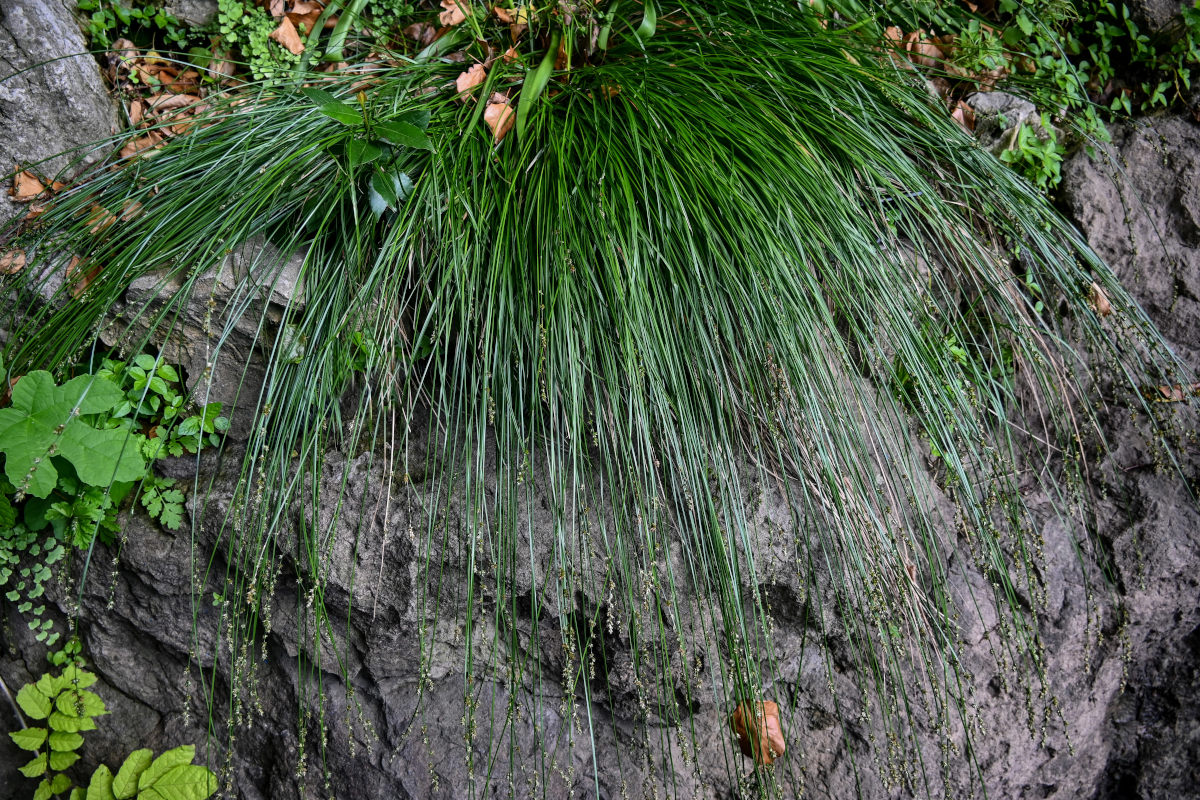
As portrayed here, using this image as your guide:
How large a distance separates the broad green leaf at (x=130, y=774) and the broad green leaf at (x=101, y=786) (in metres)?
0.03

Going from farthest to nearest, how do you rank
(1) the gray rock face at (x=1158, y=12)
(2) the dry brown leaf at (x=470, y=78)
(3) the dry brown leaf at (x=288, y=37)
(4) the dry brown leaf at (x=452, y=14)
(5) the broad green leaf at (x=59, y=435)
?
(1) the gray rock face at (x=1158, y=12) < (3) the dry brown leaf at (x=288, y=37) < (4) the dry brown leaf at (x=452, y=14) < (2) the dry brown leaf at (x=470, y=78) < (5) the broad green leaf at (x=59, y=435)

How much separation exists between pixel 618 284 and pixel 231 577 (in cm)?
113

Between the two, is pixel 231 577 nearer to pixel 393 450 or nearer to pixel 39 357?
pixel 393 450

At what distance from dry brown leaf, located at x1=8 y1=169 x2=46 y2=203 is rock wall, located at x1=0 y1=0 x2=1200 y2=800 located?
63 mm

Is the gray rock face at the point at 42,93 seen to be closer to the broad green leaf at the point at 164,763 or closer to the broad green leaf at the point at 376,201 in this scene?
the broad green leaf at the point at 376,201

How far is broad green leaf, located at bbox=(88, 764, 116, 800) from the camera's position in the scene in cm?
184

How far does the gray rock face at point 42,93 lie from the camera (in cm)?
201

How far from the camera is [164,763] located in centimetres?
181

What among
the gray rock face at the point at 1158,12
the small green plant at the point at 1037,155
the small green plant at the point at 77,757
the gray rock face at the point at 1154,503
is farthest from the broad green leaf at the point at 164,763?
the gray rock face at the point at 1158,12

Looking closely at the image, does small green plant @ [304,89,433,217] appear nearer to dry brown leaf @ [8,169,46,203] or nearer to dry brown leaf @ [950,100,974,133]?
dry brown leaf @ [8,169,46,203]

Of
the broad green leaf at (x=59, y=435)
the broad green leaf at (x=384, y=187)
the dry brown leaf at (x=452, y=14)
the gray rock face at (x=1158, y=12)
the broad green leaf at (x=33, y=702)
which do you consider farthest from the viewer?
the gray rock face at (x=1158, y=12)

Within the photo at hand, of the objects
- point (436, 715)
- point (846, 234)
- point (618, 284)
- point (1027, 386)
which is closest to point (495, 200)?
point (618, 284)

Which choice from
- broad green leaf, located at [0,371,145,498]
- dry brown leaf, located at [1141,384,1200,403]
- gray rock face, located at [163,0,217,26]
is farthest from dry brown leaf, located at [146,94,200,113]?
dry brown leaf, located at [1141,384,1200,403]

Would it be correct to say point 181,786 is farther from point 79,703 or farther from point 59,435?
point 59,435
